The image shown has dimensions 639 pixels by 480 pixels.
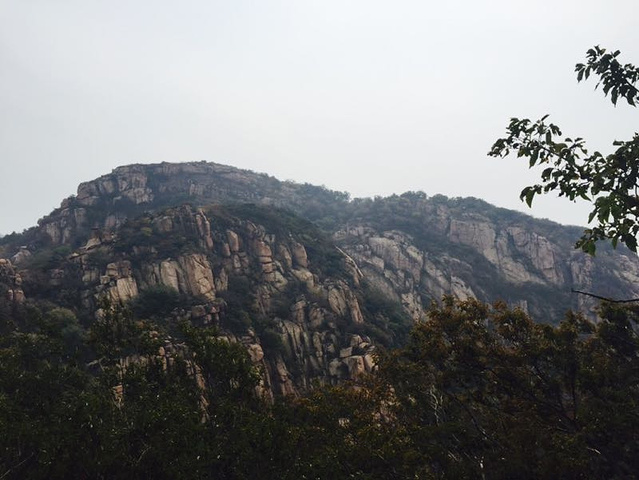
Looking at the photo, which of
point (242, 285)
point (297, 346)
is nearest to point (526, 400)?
point (297, 346)

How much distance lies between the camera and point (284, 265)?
69625mm

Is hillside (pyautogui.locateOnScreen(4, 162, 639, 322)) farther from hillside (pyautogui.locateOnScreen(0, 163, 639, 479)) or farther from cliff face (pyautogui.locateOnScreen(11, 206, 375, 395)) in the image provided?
cliff face (pyautogui.locateOnScreen(11, 206, 375, 395))

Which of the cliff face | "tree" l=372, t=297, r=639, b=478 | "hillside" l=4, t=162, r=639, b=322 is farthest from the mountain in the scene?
"tree" l=372, t=297, r=639, b=478

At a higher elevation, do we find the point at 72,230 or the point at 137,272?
the point at 72,230

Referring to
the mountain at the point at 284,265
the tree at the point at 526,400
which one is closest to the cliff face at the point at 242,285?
the mountain at the point at 284,265

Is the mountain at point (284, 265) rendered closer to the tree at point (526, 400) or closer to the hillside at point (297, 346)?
the hillside at point (297, 346)

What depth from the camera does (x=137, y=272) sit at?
182 ft

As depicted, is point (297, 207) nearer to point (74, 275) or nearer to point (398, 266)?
point (398, 266)

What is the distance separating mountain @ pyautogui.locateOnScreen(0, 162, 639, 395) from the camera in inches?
1930

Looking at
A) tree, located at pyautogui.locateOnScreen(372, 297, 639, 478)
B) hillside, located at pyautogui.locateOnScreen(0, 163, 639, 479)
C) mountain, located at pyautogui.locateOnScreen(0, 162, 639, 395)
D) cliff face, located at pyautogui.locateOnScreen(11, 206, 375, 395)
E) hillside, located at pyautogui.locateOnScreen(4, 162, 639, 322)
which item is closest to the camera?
tree, located at pyautogui.locateOnScreen(372, 297, 639, 478)

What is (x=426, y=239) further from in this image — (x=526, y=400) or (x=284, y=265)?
(x=526, y=400)

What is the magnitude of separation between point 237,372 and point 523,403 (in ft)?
54.6

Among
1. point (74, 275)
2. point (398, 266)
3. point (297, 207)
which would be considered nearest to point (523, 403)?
point (74, 275)

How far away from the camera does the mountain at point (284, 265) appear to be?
161ft
